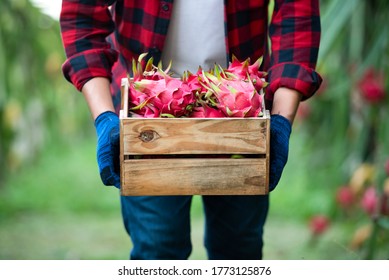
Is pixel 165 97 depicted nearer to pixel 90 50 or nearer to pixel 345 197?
pixel 90 50

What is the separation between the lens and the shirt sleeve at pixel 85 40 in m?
1.84

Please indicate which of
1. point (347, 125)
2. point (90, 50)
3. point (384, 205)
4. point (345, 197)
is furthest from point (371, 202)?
point (90, 50)

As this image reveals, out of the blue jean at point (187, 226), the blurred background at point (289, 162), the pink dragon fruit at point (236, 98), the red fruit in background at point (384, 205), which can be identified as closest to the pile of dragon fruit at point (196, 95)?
the pink dragon fruit at point (236, 98)

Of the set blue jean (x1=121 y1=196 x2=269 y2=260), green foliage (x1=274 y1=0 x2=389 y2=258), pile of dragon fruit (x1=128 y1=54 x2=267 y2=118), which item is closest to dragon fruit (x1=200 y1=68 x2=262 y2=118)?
pile of dragon fruit (x1=128 y1=54 x2=267 y2=118)

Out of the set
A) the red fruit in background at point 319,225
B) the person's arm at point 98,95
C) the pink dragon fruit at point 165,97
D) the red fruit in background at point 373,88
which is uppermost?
the pink dragon fruit at point 165,97

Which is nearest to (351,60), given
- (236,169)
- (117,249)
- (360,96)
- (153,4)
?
(360,96)

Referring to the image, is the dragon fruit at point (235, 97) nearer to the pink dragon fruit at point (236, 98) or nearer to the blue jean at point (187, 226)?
the pink dragon fruit at point (236, 98)

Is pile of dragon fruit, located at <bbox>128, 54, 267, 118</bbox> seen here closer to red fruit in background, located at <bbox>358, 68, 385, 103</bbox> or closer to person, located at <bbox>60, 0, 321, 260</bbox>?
person, located at <bbox>60, 0, 321, 260</bbox>

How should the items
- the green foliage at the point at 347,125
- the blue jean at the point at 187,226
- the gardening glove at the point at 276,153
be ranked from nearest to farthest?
1. the gardening glove at the point at 276,153
2. the blue jean at the point at 187,226
3. the green foliage at the point at 347,125

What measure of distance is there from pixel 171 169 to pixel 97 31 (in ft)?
1.59

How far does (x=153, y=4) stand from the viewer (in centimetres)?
186

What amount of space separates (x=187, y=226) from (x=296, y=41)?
22.4 inches

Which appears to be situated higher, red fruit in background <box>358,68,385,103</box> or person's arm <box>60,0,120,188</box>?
person's arm <box>60,0,120,188</box>

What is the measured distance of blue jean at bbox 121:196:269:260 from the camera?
6.56 ft
